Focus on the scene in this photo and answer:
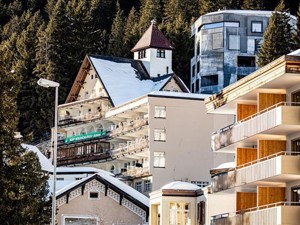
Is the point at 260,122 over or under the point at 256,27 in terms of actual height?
under

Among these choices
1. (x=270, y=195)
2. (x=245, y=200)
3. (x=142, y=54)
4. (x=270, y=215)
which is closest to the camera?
(x=270, y=215)

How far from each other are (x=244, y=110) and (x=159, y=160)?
4544 cm

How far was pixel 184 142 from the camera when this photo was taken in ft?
316

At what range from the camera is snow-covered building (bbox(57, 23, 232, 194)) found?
95.8 meters

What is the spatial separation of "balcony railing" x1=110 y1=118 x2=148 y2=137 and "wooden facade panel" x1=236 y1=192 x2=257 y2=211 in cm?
4640

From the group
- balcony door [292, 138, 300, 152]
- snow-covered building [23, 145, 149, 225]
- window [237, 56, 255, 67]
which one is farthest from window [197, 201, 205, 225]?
window [237, 56, 255, 67]

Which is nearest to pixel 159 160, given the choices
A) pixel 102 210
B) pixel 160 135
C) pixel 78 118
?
pixel 160 135

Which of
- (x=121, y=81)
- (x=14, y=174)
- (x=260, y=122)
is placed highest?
(x=121, y=81)

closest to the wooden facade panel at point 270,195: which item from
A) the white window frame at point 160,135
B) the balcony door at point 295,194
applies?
the balcony door at point 295,194

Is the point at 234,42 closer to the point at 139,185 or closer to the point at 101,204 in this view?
the point at 139,185

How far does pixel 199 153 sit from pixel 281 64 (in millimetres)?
52264

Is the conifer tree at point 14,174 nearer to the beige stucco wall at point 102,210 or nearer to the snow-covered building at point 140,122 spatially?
the beige stucco wall at point 102,210

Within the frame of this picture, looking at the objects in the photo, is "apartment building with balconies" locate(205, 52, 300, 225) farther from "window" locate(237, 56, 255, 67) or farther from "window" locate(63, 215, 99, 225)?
"window" locate(237, 56, 255, 67)

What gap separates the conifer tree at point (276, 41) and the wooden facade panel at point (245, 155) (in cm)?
5527
